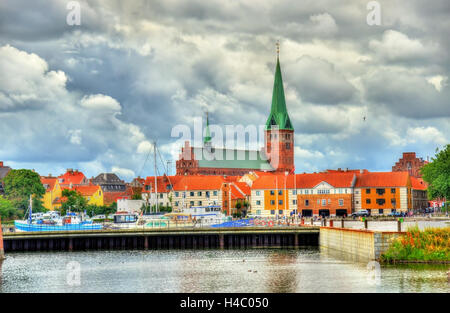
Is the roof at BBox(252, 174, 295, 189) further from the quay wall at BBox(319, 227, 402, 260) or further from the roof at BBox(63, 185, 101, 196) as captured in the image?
the quay wall at BBox(319, 227, 402, 260)

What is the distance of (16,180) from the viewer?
143875 millimetres

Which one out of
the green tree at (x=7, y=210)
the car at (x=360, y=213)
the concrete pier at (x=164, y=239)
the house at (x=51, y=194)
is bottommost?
the concrete pier at (x=164, y=239)

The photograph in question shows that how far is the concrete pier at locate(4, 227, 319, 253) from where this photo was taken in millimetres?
81438

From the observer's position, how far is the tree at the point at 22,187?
142125 millimetres

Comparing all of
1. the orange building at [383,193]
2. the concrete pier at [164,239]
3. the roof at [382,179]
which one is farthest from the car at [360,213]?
the concrete pier at [164,239]

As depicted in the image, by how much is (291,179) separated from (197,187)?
21368 millimetres

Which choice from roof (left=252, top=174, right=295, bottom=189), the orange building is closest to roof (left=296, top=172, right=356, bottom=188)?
roof (left=252, top=174, right=295, bottom=189)

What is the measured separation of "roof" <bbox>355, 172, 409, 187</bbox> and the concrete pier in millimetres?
54214

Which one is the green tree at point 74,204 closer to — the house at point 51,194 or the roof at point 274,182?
the house at point 51,194

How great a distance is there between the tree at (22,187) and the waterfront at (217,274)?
235 feet

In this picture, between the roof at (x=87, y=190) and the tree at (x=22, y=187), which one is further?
the roof at (x=87, y=190)

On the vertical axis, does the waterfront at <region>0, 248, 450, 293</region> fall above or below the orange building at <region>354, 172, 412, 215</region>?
below

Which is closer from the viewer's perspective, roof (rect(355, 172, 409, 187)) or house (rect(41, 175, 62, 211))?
roof (rect(355, 172, 409, 187))
